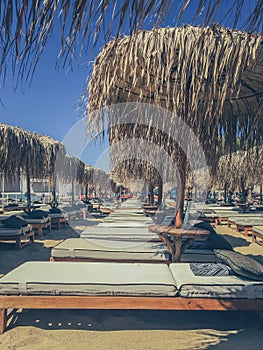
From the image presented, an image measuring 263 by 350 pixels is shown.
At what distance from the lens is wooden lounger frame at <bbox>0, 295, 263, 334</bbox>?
2.57 metres

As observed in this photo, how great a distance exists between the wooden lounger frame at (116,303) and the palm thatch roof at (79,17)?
210 centimetres

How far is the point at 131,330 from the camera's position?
266cm

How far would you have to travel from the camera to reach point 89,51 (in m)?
1.37

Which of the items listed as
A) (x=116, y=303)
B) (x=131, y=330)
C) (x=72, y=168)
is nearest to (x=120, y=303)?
(x=116, y=303)

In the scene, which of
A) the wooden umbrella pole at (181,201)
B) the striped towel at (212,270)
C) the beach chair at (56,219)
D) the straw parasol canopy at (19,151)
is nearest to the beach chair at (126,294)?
the striped towel at (212,270)

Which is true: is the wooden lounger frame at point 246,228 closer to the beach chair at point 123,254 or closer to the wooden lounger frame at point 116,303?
the beach chair at point 123,254

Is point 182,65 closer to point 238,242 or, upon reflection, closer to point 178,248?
point 178,248

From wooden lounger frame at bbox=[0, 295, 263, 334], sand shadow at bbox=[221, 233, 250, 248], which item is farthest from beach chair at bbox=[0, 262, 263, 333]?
sand shadow at bbox=[221, 233, 250, 248]

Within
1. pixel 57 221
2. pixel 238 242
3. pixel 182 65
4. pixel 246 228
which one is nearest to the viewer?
pixel 182 65

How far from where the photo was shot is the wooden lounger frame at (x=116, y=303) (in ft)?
8.43

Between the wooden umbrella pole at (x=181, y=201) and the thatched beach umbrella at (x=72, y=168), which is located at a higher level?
the thatched beach umbrella at (x=72, y=168)

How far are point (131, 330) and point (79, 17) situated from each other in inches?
104

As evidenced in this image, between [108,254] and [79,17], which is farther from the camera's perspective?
[108,254]

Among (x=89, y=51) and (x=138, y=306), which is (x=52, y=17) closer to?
(x=89, y=51)
